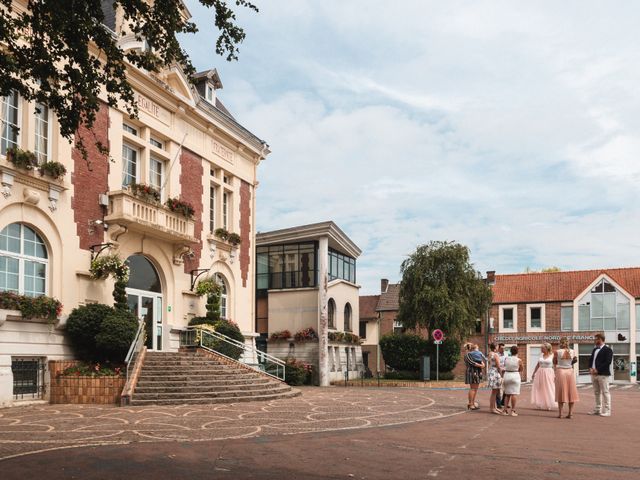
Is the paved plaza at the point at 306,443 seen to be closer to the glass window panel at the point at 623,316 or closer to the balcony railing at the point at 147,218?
the balcony railing at the point at 147,218

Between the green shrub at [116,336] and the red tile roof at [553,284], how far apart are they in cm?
3717

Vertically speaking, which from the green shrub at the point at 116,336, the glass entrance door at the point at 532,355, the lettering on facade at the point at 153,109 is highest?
the lettering on facade at the point at 153,109

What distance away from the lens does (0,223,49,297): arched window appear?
58.1ft

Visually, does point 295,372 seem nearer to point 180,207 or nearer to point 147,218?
point 180,207

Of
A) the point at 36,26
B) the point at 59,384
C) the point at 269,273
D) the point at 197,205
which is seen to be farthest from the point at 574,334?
the point at 36,26

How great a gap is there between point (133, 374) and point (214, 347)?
5.57 m

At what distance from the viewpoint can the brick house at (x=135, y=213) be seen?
18.0 m

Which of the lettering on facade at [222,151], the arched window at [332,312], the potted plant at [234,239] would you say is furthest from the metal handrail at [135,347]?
the arched window at [332,312]

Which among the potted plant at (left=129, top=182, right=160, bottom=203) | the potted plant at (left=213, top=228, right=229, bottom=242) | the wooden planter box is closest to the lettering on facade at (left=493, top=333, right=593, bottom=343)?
the potted plant at (left=213, top=228, right=229, bottom=242)

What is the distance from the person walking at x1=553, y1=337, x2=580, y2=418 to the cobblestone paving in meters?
2.40

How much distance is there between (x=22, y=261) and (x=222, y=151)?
11.7 metres

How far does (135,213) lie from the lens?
21.4 m

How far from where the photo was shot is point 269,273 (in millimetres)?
36656

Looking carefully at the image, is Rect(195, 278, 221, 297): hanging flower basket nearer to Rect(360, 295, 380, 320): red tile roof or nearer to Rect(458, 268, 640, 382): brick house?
Rect(458, 268, 640, 382): brick house
